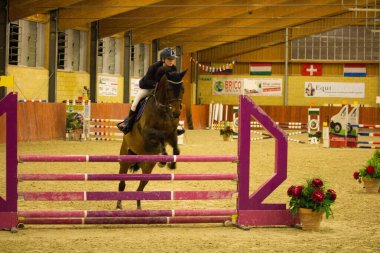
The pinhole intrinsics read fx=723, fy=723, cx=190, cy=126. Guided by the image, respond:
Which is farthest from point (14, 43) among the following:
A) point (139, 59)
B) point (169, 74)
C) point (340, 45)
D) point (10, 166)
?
point (340, 45)

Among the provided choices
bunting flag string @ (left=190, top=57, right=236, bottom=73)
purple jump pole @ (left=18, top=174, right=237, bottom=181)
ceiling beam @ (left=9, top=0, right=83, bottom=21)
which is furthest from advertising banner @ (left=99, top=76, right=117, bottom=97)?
purple jump pole @ (left=18, top=174, right=237, bottom=181)

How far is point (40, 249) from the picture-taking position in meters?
6.06

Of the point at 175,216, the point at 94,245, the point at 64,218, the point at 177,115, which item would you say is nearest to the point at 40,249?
the point at 94,245

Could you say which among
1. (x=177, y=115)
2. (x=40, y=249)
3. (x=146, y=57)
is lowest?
(x=40, y=249)

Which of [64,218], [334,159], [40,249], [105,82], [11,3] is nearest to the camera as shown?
[40,249]

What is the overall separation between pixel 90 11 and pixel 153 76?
20.5m

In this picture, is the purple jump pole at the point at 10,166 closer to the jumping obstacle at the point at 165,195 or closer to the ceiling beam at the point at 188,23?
the jumping obstacle at the point at 165,195

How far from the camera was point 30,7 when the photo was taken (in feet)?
80.0

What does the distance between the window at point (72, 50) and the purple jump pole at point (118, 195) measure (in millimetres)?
22308

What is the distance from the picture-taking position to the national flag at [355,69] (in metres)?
42.4

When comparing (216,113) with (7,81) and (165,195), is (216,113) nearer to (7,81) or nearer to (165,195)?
(7,81)

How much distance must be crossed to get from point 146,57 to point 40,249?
3217cm

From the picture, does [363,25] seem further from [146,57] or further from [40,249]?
[40,249]

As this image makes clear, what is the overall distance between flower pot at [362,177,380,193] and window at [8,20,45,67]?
17.1 metres
